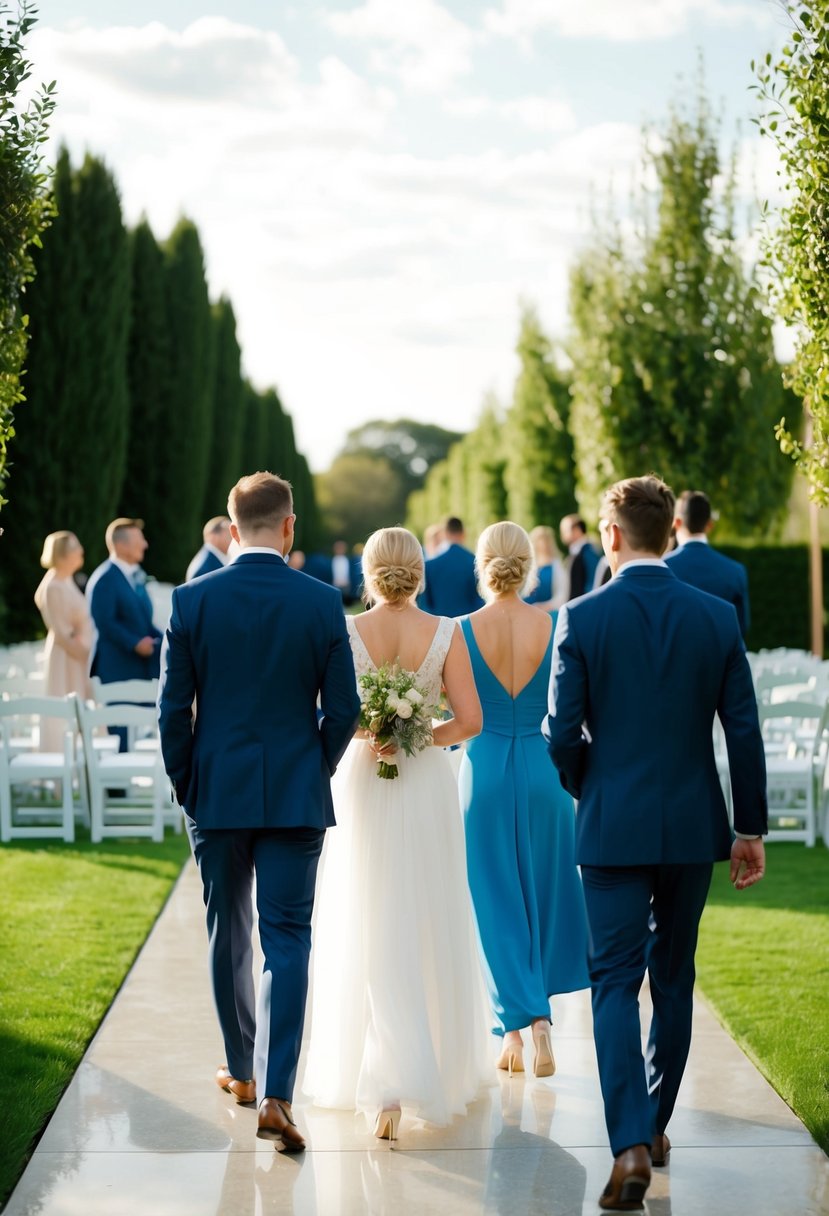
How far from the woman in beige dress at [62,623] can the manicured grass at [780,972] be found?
18.0 feet

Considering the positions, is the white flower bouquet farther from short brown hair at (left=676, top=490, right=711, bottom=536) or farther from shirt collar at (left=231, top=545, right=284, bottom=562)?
short brown hair at (left=676, top=490, right=711, bottom=536)

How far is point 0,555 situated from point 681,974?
59.1ft

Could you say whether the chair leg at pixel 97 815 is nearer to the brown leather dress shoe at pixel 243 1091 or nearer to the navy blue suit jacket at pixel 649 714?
the brown leather dress shoe at pixel 243 1091

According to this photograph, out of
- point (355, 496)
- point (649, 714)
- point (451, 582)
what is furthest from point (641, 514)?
point (355, 496)

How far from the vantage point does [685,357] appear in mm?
21891

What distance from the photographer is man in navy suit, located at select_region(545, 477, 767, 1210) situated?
450cm

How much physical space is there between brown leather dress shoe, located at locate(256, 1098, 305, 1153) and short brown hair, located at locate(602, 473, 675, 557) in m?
2.13

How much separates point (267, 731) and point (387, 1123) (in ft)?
4.52

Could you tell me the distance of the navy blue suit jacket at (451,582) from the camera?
1520 centimetres

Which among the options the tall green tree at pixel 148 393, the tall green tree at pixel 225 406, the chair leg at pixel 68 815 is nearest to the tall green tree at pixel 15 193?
the chair leg at pixel 68 815

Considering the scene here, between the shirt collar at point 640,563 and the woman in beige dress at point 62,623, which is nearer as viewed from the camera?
the shirt collar at point 640,563

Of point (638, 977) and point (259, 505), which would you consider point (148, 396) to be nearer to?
point (259, 505)

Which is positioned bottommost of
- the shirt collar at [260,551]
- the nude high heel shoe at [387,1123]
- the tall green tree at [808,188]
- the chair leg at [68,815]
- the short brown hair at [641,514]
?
the nude high heel shoe at [387,1123]

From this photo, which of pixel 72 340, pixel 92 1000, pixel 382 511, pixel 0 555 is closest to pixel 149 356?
pixel 72 340
